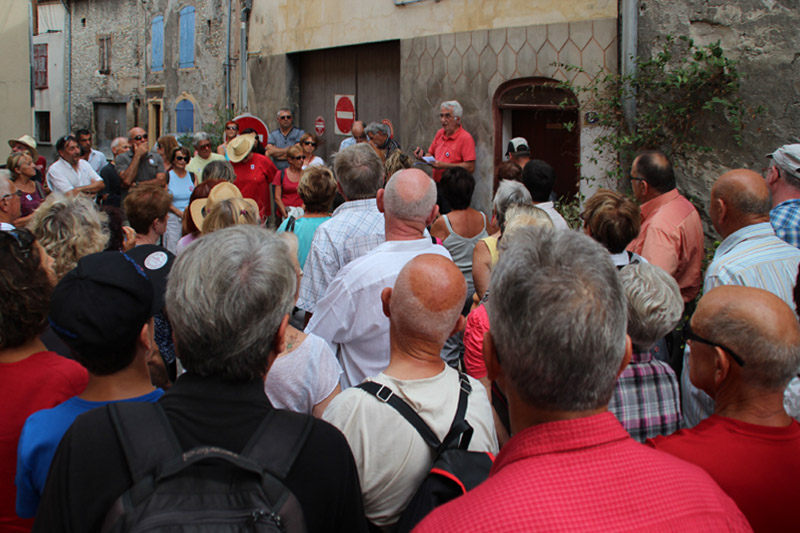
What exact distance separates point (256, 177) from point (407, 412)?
6.75m

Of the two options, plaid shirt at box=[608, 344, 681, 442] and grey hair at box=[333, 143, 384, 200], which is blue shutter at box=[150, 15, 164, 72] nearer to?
grey hair at box=[333, 143, 384, 200]

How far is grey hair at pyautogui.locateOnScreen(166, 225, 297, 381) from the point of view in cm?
160

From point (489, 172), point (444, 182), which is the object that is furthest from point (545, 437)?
point (489, 172)

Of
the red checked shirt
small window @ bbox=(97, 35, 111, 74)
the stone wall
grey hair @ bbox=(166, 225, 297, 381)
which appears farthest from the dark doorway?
small window @ bbox=(97, 35, 111, 74)

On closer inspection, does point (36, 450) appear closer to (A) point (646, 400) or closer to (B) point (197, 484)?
(B) point (197, 484)

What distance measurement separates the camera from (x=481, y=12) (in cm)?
881

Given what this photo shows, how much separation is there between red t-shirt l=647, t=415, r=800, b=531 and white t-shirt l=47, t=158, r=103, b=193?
8263 millimetres

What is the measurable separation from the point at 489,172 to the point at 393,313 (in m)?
6.84

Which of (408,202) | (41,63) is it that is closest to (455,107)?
(408,202)

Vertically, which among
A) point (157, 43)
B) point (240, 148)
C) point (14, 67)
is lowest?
point (240, 148)

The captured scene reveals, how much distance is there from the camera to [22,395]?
207 centimetres

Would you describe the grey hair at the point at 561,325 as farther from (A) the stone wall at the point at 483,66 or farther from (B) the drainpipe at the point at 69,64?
(B) the drainpipe at the point at 69,64

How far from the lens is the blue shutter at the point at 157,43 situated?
56.6 feet

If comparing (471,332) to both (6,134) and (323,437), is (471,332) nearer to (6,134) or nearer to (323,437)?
(323,437)
